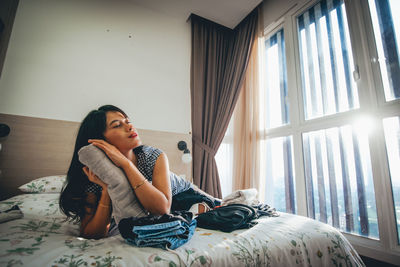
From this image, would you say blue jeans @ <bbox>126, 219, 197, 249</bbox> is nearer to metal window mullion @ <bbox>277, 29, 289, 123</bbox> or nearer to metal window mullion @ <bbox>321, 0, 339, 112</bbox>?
metal window mullion @ <bbox>321, 0, 339, 112</bbox>

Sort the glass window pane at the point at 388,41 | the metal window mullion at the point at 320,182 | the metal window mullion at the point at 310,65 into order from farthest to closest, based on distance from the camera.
Answer: 1. the metal window mullion at the point at 310,65
2. the metal window mullion at the point at 320,182
3. the glass window pane at the point at 388,41

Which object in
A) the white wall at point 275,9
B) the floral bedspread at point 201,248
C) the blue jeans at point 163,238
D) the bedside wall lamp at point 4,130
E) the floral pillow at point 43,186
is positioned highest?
the white wall at point 275,9

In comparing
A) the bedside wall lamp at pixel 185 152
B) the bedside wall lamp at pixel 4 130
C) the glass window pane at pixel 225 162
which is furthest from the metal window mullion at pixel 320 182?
the bedside wall lamp at pixel 4 130

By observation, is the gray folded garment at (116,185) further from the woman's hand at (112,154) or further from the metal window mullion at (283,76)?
the metal window mullion at (283,76)

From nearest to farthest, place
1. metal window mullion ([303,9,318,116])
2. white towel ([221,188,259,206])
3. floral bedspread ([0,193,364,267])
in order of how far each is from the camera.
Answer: floral bedspread ([0,193,364,267]), white towel ([221,188,259,206]), metal window mullion ([303,9,318,116])

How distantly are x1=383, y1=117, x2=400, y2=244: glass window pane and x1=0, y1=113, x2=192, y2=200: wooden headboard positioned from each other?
2.87 metres

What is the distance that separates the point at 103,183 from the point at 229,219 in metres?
0.70

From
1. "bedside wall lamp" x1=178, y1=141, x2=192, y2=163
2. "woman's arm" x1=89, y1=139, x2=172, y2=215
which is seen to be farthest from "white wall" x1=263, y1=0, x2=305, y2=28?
"woman's arm" x1=89, y1=139, x2=172, y2=215

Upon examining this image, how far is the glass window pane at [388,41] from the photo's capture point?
1582 millimetres

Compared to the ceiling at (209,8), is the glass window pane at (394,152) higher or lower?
lower

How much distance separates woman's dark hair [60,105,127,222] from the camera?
111 centimetres

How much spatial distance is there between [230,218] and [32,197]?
57.9 inches

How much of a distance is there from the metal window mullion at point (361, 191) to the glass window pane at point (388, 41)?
0.48 m

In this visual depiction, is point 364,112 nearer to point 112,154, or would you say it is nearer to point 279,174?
point 279,174
